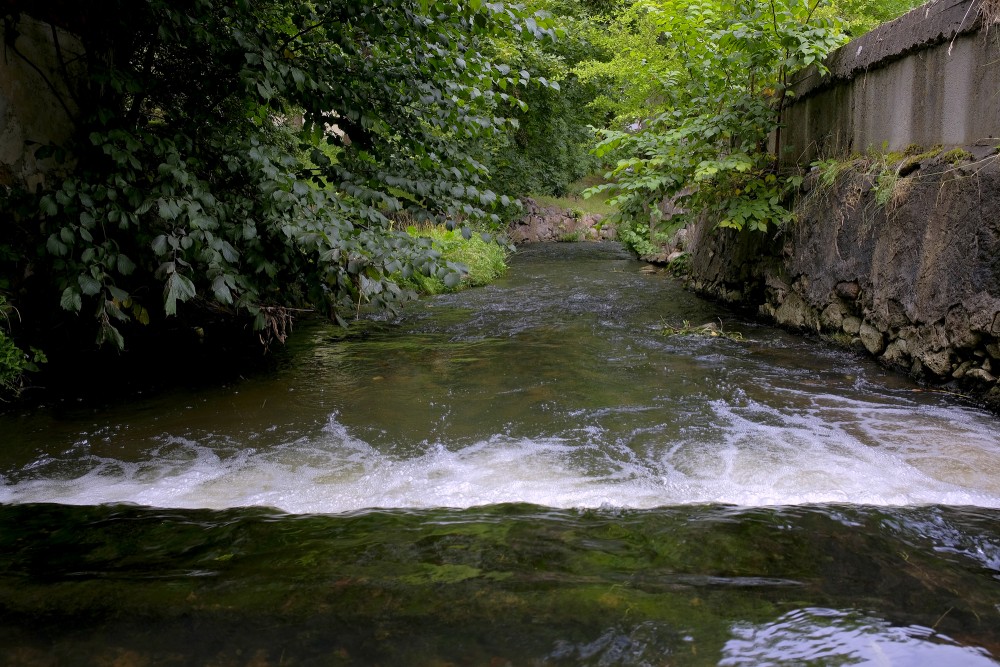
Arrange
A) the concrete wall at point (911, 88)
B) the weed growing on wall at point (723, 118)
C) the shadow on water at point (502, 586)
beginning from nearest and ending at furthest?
the shadow on water at point (502, 586) → the concrete wall at point (911, 88) → the weed growing on wall at point (723, 118)

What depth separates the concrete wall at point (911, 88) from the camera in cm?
477

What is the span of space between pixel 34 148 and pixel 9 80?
1.47ft

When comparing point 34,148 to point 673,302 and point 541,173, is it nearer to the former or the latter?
point 673,302

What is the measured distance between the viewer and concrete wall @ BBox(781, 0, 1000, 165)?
4770 millimetres

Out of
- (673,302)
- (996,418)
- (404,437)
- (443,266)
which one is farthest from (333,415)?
(673,302)

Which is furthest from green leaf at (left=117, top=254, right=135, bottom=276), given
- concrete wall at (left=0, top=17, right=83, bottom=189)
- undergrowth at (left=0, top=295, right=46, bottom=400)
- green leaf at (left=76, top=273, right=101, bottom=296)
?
concrete wall at (left=0, top=17, right=83, bottom=189)

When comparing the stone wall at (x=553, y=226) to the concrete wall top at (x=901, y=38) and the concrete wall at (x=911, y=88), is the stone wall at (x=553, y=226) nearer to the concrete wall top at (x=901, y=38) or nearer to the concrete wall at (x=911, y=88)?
the concrete wall at (x=911, y=88)

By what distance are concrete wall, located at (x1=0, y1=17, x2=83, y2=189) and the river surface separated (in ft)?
5.80

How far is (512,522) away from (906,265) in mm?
4322

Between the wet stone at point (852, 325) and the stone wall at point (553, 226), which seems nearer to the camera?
the wet stone at point (852, 325)

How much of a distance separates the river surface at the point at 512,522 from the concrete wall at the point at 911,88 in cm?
207

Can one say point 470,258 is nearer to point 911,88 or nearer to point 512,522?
point 911,88

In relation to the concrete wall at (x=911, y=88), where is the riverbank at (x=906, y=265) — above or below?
below

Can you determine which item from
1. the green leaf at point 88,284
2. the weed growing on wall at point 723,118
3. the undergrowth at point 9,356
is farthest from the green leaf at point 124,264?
the weed growing on wall at point 723,118
